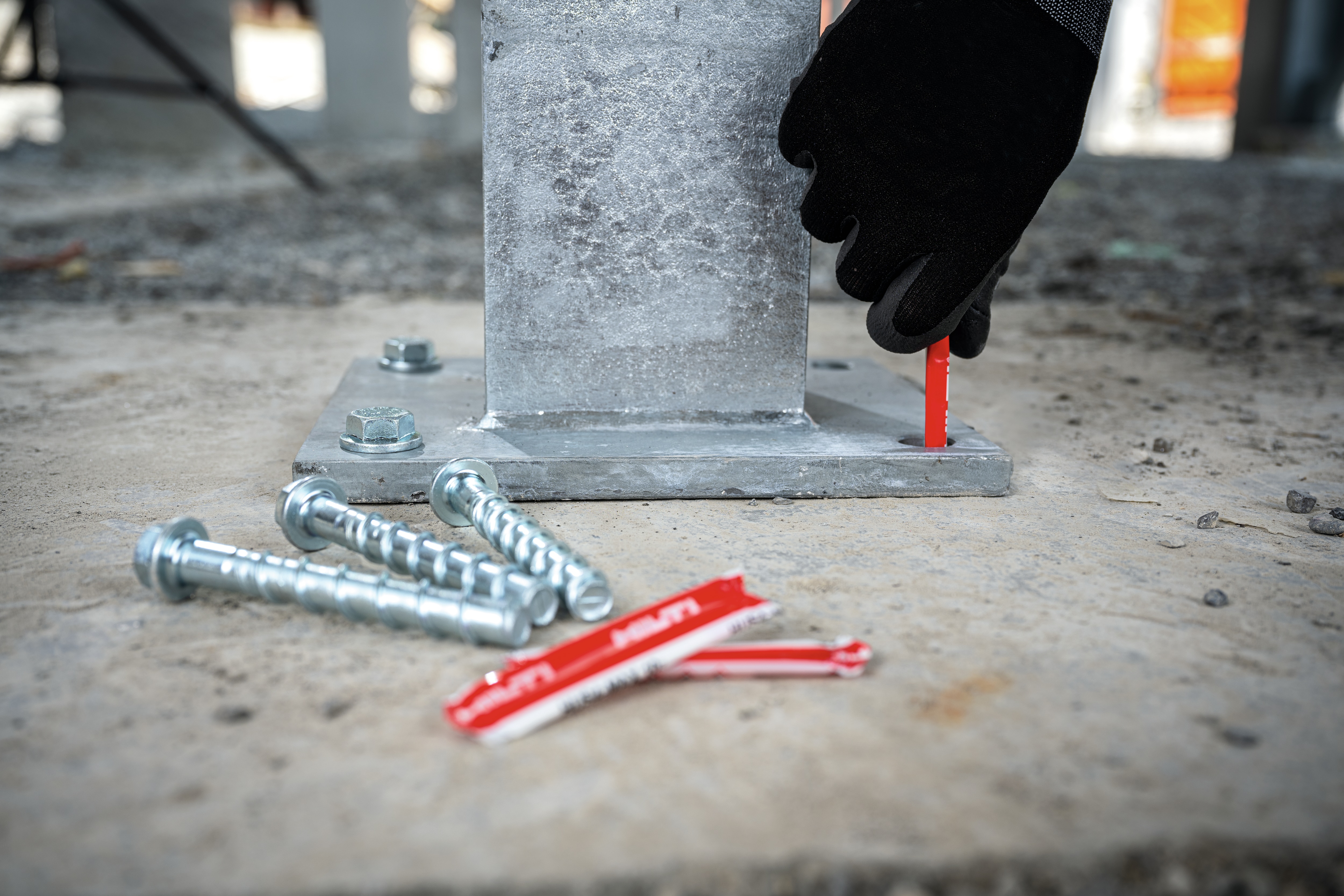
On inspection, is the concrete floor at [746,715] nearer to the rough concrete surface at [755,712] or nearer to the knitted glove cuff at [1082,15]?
the rough concrete surface at [755,712]

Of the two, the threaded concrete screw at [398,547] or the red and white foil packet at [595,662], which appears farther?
the threaded concrete screw at [398,547]

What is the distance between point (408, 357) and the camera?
2217 millimetres

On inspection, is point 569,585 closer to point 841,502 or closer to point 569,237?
point 841,502

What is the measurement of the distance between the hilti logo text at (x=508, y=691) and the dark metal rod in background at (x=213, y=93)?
15.3ft

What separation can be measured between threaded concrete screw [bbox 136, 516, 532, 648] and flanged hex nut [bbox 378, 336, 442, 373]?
0.96 meters

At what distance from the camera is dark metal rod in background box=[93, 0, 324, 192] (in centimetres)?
483

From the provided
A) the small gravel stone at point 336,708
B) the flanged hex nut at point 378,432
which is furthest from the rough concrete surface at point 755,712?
the flanged hex nut at point 378,432

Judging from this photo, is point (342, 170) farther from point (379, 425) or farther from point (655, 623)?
point (655, 623)

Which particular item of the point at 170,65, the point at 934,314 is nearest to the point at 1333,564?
the point at 934,314

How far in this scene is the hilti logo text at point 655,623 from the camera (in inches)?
42.6

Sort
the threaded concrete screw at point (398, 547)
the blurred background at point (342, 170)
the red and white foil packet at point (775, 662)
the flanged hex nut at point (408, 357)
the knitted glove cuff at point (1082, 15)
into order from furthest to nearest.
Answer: the blurred background at point (342, 170) → the flanged hex nut at point (408, 357) → the knitted glove cuff at point (1082, 15) → the threaded concrete screw at point (398, 547) → the red and white foil packet at point (775, 662)

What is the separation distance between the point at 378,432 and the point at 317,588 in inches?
19.7

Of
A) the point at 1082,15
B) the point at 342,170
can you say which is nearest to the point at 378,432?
the point at 1082,15

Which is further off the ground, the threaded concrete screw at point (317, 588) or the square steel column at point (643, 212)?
the square steel column at point (643, 212)
